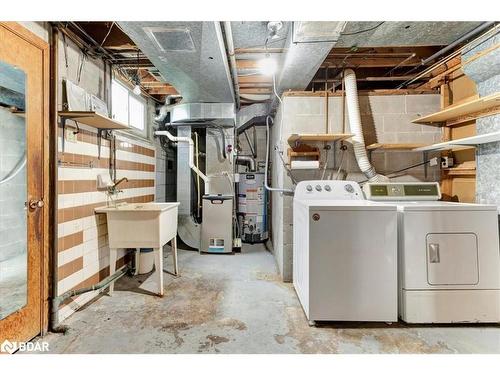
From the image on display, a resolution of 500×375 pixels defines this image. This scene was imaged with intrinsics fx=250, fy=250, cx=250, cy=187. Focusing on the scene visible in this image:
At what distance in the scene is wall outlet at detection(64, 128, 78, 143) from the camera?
7.11 ft

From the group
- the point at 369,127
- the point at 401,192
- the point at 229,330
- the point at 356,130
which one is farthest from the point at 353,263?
the point at 369,127

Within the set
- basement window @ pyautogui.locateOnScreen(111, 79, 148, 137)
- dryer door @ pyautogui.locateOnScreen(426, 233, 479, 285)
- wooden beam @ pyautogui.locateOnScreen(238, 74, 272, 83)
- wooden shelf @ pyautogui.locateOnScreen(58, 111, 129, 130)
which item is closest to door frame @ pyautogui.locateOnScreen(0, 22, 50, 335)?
wooden shelf @ pyautogui.locateOnScreen(58, 111, 129, 130)

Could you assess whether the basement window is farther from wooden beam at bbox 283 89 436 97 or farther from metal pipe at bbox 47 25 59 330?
wooden beam at bbox 283 89 436 97

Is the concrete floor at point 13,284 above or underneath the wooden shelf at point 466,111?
underneath

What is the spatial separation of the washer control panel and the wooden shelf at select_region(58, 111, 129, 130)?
200 centimetres

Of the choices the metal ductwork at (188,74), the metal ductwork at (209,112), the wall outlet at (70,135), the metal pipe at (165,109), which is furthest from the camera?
the metal pipe at (165,109)

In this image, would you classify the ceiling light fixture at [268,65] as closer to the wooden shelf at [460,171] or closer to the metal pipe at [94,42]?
the metal pipe at [94,42]

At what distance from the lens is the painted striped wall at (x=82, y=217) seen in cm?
212

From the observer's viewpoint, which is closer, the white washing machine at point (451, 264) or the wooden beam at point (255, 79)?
the white washing machine at point (451, 264)

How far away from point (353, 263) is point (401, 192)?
1023 millimetres

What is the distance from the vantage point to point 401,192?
2518 mm

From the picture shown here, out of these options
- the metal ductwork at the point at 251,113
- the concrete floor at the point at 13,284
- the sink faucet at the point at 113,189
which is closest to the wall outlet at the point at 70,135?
the sink faucet at the point at 113,189

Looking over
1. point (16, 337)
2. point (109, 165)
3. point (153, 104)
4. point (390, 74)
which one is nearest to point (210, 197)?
point (109, 165)

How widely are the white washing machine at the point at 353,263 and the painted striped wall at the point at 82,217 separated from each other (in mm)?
2065
